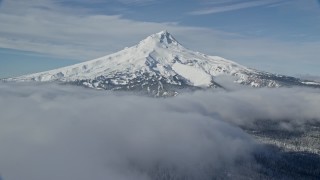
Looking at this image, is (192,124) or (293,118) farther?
(293,118)

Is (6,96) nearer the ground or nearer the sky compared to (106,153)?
nearer the sky

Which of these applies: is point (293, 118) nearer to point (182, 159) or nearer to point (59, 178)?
point (182, 159)

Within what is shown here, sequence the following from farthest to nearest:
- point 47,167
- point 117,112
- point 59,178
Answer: point 117,112 → point 47,167 → point 59,178

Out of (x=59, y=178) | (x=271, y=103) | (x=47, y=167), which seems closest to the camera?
(x=59, y=178)

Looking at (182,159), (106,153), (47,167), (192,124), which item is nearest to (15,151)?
(47,167)

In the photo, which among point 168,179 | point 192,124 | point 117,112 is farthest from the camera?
point 117,112

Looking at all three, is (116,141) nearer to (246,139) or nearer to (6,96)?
(246,139)

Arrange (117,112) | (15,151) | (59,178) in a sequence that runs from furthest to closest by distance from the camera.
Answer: (117,112) < (15,151) < (59,178)

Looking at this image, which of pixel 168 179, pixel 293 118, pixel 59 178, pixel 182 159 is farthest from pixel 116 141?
pixel 293 118

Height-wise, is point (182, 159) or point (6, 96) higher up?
point (6, 96)
